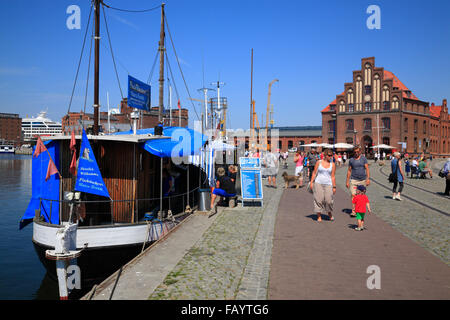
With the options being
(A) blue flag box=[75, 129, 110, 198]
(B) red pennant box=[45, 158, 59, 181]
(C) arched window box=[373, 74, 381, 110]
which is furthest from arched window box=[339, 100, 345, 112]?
(B) red pennant box=[45, 158, 59, 181]

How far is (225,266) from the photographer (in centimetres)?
636

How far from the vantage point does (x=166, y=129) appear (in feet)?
43.8

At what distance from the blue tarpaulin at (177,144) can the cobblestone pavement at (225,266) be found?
2.33 metres

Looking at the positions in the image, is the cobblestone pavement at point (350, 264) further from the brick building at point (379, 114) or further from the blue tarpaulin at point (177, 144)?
the brick building at point (379, 114)

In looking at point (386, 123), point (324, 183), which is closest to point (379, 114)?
point (386, 123)

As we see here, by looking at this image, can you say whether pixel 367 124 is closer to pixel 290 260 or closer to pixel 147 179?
pixel 147 179

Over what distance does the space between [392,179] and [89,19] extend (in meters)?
13.2

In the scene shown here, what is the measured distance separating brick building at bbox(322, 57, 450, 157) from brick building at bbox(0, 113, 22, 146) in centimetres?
16372

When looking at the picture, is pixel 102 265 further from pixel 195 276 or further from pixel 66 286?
pixel 195 276

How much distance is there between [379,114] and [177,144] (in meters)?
64.4

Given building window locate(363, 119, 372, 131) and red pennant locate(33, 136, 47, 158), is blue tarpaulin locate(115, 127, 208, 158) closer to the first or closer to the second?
red pennant locate(33, 136, 47, 158)

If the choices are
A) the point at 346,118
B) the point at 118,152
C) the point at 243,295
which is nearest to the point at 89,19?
the point at 118,152

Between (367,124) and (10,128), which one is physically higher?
(10,128)
